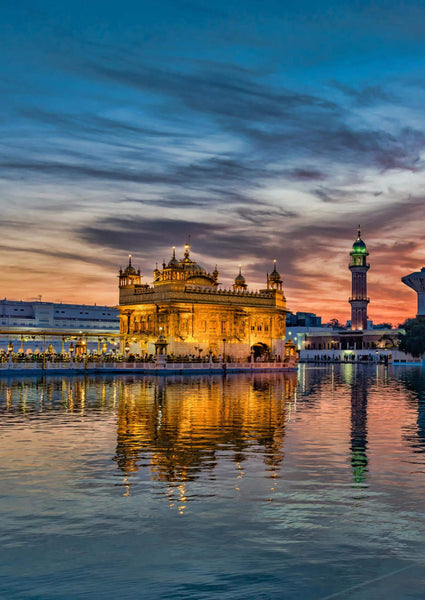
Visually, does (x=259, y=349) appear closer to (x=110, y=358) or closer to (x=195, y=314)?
(x=195, y=314)

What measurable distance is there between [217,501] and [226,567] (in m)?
3.44

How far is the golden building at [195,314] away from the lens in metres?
83.0

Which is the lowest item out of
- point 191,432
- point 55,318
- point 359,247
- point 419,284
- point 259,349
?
point 191,432

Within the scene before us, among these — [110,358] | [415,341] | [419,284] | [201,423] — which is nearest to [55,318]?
[415,341]

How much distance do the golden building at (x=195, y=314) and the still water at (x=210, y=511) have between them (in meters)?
59.0

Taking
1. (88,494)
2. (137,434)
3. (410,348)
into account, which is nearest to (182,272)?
(410,348)

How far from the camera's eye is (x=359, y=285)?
195 metres

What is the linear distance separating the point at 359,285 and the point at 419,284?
24.1m

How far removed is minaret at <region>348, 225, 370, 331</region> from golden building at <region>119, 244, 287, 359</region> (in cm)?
10088

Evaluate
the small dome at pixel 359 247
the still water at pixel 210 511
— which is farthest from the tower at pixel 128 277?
the small dome at pixel 359 247

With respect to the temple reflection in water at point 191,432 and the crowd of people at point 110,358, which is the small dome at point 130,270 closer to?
the crowd of people at point 110,358

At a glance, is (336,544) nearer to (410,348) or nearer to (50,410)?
(50,410)

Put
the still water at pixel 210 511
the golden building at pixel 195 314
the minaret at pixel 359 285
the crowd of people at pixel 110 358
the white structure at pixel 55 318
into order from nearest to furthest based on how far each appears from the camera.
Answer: the still water at pixel 210 511 → the crowd of people at pixel 110 358 → the golden building at pixel 195 314 → the white structure at pixel 55 318 → the minaret at pixel 359 285

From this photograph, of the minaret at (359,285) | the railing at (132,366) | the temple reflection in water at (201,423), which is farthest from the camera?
the minaret at (359,285)
